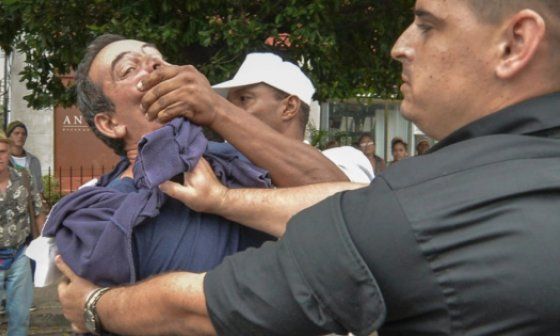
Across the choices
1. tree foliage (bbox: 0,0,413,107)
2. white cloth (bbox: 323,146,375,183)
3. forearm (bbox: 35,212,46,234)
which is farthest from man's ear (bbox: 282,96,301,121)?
forearm (bbox: 35,212,46,234)

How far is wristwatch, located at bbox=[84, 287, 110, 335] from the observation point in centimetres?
198

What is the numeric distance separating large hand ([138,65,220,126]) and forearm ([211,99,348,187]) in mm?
48

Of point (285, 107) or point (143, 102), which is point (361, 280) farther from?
point (285, 107)

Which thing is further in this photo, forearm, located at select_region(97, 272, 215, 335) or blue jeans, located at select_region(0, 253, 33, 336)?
blue jeans, located at select_region(0, 253, 33, 336)

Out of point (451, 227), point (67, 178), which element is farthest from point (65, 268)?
point (67, 178)

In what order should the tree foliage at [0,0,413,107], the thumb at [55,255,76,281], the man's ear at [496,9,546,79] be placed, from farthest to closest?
the tree foliage at [0,0,413,107] → the thumb at [55,255,76,281] → the man's ear at [496,9,546,79]

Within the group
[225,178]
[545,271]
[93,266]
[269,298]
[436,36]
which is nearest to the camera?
[545,271]

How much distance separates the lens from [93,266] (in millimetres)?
1970

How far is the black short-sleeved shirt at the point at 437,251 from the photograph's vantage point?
48.6 inches

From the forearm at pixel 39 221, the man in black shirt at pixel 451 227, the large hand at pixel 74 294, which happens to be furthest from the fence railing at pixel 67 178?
the man in black shirt at pixel 451 227

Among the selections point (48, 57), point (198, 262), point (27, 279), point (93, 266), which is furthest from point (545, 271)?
point (48, 57)

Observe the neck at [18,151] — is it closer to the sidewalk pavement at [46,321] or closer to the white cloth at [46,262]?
the sidewalk pavement at [46,321]

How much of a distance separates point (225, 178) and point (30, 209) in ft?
17.1

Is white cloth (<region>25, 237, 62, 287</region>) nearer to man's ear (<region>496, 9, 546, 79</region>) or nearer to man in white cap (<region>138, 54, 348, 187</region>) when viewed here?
man in white cap (<region>138, 54, 348, 187</region>)
